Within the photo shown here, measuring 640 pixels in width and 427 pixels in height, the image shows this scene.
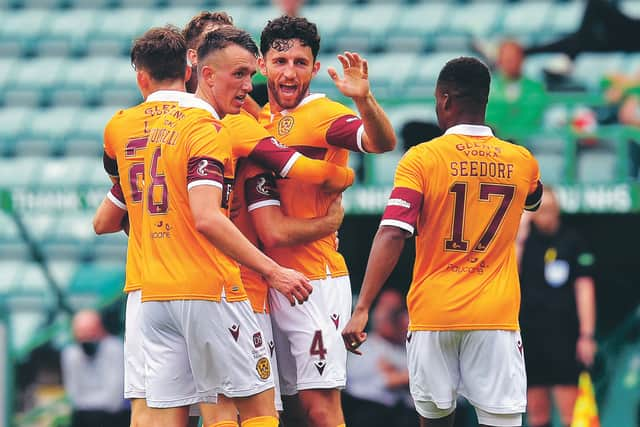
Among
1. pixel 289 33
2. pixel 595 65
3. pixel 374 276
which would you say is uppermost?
pixel 595 65

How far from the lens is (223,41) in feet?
17.7

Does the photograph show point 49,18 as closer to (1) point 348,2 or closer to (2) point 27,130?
(2) point 27,130

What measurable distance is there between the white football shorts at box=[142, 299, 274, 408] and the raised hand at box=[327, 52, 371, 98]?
1.00m

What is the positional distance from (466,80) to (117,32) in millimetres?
9342

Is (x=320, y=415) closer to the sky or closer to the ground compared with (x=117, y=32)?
closer to the ground

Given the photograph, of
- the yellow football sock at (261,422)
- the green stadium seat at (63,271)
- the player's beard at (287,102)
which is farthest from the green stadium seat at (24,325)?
the yellow football sock at (261,422)

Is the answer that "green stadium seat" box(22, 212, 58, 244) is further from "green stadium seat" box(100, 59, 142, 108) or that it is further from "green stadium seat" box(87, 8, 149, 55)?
"green stadium seat" box(87, 8, 149, 55)

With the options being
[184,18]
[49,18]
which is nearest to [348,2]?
[184,18]

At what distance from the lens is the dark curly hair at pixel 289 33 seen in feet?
19.1

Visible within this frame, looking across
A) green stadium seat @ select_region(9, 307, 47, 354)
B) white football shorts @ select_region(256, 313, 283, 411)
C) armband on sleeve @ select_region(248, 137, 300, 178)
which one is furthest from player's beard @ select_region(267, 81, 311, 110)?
green stadium seat @ select_region(9, 307, 47, 354)

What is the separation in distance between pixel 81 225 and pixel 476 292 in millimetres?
7552

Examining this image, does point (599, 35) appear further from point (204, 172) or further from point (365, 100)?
point (204, 172)

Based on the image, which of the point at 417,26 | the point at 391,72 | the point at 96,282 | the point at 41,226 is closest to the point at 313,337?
the point at 96,282

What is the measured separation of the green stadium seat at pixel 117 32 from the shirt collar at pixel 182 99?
8.80 meters
